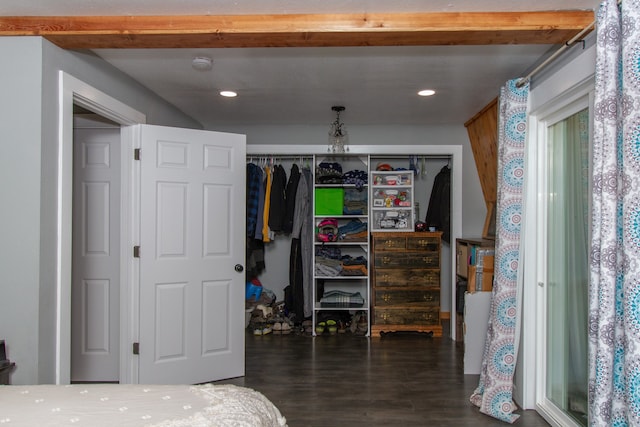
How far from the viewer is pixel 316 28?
2.07 meters

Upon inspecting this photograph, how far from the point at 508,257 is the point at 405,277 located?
1.85 metres

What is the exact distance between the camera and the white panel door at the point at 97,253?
124 inches

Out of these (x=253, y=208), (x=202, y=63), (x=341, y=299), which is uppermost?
(x=202, y=63)

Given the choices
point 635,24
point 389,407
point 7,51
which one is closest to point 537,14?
point 635,24

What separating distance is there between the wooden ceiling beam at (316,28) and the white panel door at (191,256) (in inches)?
38.9

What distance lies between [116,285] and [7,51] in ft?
5.58

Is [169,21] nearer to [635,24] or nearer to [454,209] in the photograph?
[635,24]

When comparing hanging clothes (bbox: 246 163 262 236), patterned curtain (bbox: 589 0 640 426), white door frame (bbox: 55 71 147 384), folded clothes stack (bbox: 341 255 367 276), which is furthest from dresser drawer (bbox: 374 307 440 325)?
patterned curtain (bbox: 589 0 640 426)

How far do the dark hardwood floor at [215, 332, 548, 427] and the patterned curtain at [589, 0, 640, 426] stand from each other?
112cm

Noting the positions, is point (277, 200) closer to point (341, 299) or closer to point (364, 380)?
point (341, 299)

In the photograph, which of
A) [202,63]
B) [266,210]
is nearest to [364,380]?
[266,210]

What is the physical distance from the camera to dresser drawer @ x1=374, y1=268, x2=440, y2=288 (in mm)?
4508

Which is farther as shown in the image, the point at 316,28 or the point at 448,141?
the point at 448,141

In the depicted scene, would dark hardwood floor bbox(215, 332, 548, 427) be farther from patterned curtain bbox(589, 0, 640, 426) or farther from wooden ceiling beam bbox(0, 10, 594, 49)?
wooden ceiling beam bbox(0, 10, 594, 49)
